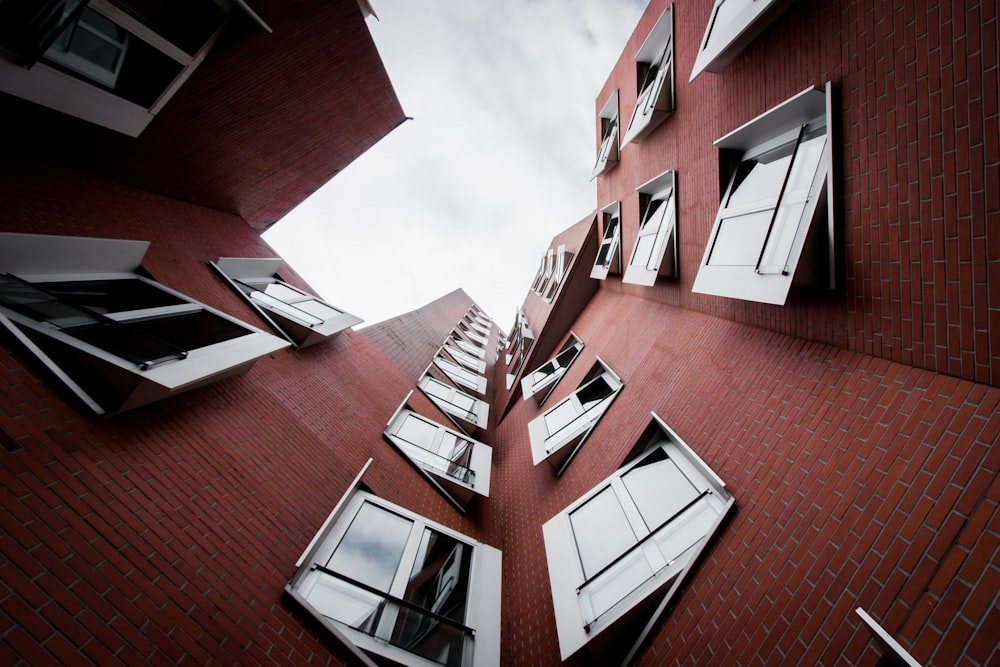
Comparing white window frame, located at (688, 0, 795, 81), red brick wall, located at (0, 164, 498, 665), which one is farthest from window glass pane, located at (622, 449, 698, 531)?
white window frame, located at (688, 0, 795, 81)

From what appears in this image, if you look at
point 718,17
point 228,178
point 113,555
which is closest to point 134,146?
point 228,178

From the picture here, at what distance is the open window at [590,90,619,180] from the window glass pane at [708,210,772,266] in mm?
6057

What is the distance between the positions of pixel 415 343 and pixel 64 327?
439 inches

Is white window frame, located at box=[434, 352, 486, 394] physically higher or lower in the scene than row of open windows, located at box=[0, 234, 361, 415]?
lower

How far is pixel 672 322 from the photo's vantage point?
6508 millimetres

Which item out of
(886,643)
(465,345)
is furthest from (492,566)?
(465,345)

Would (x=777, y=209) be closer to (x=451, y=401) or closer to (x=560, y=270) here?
(x=451, y=401)

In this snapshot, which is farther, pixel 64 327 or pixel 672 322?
pixel 672 322

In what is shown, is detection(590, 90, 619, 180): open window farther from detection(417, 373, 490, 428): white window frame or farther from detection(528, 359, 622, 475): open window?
detection(417, 373, 490, 428): white window frame

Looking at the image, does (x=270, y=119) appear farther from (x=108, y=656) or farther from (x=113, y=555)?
(x=108, y=656)

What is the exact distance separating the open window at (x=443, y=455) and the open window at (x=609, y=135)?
8.11 m

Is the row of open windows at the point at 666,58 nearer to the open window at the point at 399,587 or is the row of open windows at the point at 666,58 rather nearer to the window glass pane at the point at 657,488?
the window glass pane at the point at 657,488

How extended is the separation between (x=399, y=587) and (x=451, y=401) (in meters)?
7.63

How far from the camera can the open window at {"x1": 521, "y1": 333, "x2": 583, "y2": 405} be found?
10906mm
